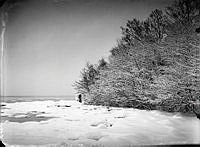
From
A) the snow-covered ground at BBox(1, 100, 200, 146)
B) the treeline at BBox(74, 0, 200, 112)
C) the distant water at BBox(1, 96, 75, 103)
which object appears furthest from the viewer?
the treeline at BBox(74, 0, 200, 112)

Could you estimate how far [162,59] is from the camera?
2.64 meters

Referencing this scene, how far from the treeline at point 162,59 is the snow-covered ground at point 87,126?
0.23 metres

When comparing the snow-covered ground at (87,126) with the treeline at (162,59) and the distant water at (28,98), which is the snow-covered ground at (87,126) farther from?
the treeline at (162,59)

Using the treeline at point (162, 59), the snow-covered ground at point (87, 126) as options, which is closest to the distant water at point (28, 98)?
the snow-covered ground at point (87, 126)

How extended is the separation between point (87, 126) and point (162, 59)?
1252 millimetres

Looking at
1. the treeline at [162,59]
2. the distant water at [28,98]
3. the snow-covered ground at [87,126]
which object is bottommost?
the snow-covered ground at [87,126]

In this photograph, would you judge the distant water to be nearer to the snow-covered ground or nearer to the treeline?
the snow-covered ground

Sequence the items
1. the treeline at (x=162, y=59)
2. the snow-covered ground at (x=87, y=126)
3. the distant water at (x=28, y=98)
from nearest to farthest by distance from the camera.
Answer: the snow-covered ground at (x=87, y=126) → the distant water at (x=28, y=98) → the treeline at (x=162, y=59)

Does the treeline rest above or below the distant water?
above

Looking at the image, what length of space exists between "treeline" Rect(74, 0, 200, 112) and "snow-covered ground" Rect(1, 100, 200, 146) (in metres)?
0.23

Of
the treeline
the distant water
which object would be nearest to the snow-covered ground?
the distant water

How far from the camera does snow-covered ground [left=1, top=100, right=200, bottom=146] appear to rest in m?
2.14

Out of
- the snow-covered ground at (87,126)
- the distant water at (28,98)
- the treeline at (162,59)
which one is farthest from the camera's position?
the treeline at (162,59)

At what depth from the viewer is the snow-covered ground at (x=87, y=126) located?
7.04 ft
